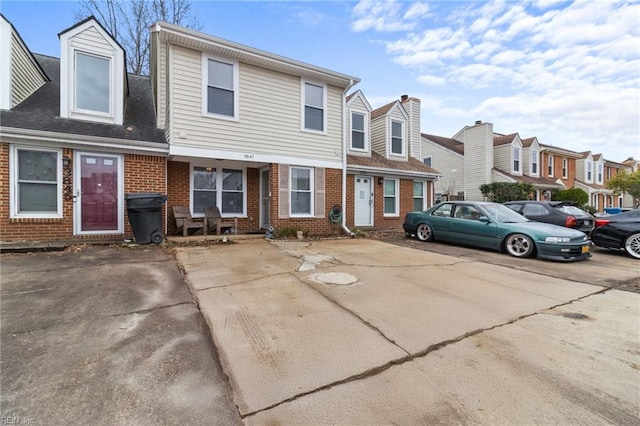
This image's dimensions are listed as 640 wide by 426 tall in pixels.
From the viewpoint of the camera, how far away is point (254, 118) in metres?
8.73

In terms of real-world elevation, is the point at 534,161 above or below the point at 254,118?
above

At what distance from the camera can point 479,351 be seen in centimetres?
Answer: 253

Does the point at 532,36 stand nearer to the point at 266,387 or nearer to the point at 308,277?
the point at 308,277

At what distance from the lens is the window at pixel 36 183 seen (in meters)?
6.46

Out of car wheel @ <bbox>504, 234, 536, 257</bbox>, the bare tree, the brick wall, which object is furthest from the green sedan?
the bare tree

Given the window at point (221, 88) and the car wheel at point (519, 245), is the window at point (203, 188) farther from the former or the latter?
the car wheel at point (519, 245)

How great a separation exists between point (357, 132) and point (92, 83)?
9018 millimetres

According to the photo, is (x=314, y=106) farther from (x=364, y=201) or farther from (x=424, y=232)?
(x=424, y=232)

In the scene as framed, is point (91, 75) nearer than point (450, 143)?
Yes

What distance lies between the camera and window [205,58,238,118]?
8117mm

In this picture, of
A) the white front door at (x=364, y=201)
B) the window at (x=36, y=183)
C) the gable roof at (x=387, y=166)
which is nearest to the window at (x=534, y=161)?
the gable roof at (x=387, y=166)

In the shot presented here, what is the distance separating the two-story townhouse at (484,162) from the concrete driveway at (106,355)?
20.3 m

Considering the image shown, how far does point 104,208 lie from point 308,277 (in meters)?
5.99

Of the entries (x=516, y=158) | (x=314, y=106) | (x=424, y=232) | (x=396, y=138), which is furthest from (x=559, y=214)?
(x=516, y=158)
